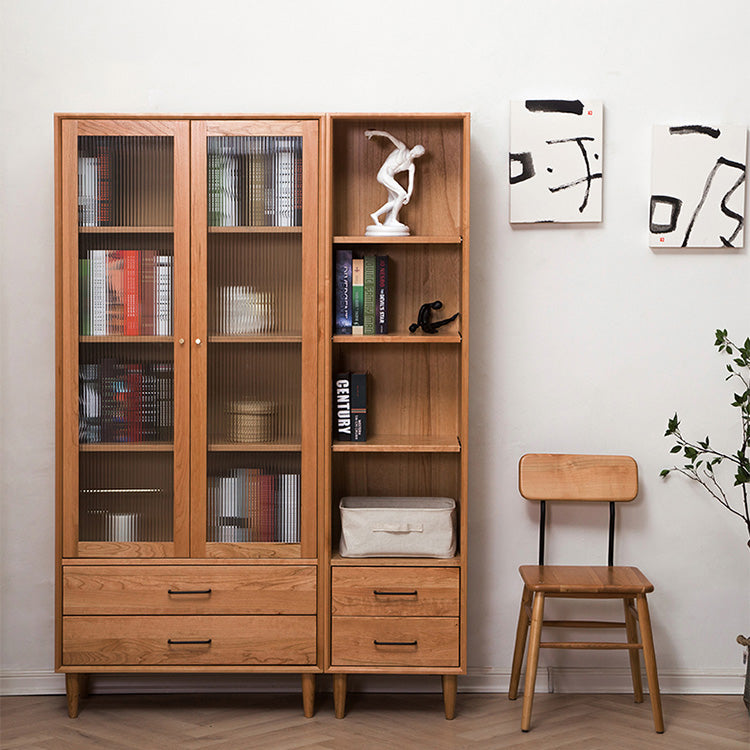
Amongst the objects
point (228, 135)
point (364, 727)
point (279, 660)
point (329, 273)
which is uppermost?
point (228, 135)

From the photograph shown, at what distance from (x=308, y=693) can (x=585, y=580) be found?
3.29 ft

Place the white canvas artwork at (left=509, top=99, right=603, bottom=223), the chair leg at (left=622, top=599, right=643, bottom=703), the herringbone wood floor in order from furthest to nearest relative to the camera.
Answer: the white canvas artwork at (left=509, top=99, right=603, bottom=223) → the chair leg at (left=622, top=599, right=643, bottom=703) → the herringbone wood floor

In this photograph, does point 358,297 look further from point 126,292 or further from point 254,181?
point 126,292

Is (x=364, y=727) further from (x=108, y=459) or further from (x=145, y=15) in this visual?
(x=145, y=15)

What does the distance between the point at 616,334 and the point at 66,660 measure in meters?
2.20

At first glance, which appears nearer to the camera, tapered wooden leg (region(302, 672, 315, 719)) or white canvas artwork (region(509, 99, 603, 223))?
tapered wooden leg (region(302, 672, 315, 719))

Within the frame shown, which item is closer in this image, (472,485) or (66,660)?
(66,660)

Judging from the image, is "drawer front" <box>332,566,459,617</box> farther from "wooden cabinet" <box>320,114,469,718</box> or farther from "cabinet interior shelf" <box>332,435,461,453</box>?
"cabinet interior shelf" <box>332,435,461,453</box>

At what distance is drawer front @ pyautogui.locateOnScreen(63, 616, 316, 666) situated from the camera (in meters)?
2.79

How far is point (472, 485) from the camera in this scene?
3.11m

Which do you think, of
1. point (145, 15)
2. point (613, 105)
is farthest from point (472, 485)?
point (145, 15)

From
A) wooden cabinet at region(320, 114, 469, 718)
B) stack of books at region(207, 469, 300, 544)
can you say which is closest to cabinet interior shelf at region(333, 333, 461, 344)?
wooden cabinet at region(320, 114, 469, 718)

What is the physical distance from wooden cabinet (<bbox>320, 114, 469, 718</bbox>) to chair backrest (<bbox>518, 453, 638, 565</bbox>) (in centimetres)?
27

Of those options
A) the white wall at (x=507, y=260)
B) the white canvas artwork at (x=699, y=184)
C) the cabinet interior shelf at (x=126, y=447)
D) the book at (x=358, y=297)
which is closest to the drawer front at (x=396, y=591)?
the white wall at (x=507, y=260)
